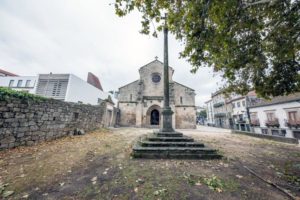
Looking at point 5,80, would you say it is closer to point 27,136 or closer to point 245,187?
point 27,136

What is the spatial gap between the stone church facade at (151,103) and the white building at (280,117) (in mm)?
8772

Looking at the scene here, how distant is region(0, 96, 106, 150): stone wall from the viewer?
4684mm

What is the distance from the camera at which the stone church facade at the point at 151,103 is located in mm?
18391

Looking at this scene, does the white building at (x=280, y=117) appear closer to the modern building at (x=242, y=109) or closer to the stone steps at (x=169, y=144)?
the modern building at (x=242, y=109)

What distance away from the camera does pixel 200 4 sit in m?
3.77

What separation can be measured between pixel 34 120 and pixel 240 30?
910 cm

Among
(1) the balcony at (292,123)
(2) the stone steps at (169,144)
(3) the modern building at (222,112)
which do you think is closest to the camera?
(2) the stone steps at (169,144)

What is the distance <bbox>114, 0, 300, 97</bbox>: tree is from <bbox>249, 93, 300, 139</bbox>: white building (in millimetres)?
11827

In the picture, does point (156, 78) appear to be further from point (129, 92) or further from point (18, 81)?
point (18, 81)

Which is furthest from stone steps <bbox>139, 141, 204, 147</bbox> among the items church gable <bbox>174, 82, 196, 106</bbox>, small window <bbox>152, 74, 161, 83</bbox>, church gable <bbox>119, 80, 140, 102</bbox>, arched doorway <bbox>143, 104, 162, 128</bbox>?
small window <bbox>152, 74, 161, 83</bbox>

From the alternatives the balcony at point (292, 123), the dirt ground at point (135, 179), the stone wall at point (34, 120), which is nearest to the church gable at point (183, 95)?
the balcony at point (292, 123)

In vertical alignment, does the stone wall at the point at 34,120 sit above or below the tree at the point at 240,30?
below

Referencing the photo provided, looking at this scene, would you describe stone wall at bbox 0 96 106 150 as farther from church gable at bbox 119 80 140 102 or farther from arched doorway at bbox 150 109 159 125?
arched doorway at bbox 150 109 159 125

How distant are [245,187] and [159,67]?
19.4 metres
